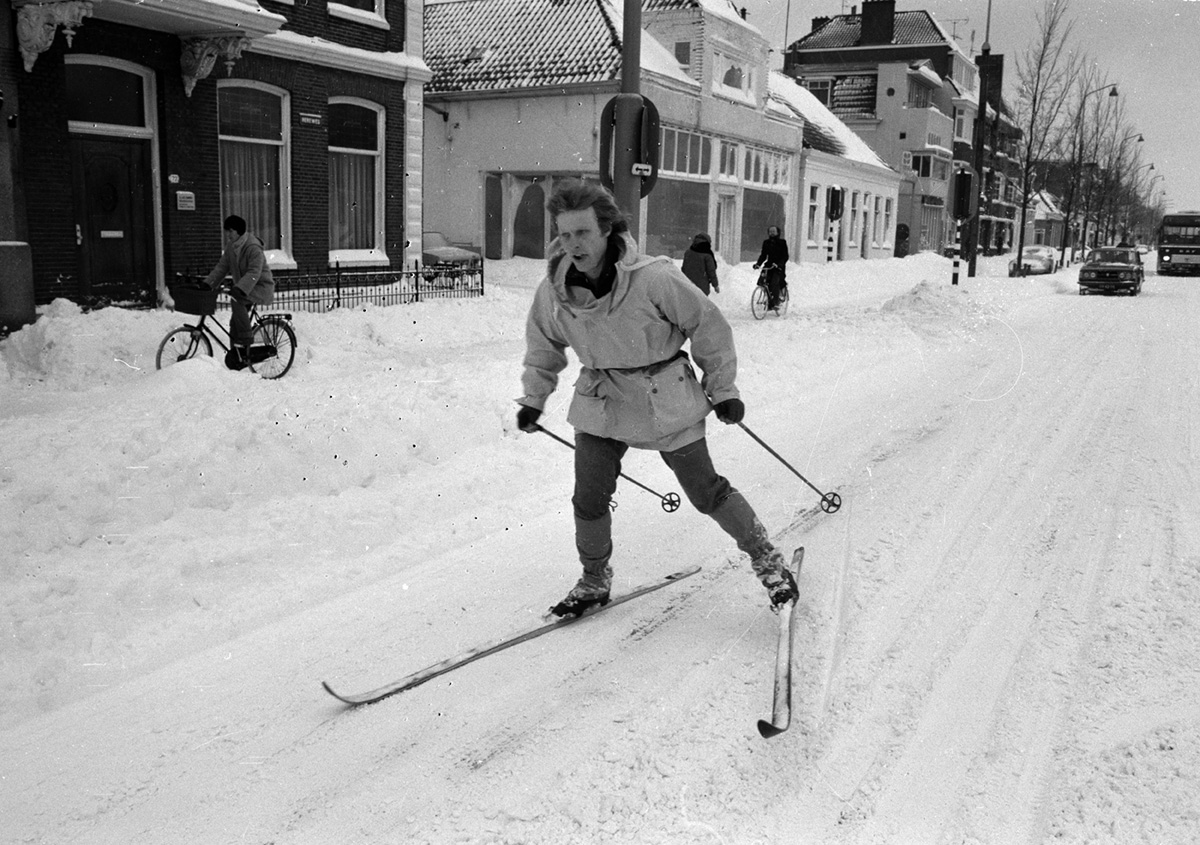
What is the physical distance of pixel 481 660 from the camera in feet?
13.8

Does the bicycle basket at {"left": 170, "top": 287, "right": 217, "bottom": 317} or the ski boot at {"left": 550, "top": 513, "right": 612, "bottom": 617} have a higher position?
the bicycle basket at {"left": 170, "top": 287, "right": 217, "bottom": 317}

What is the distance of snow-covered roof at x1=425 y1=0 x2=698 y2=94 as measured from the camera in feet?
86.9

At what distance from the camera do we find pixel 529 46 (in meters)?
27.7

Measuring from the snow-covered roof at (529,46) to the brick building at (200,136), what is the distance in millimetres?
7522

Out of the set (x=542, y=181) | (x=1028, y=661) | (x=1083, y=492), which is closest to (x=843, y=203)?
(x=542, y=181)

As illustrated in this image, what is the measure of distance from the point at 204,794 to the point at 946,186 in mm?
60573

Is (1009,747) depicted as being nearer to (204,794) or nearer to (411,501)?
(204,794)

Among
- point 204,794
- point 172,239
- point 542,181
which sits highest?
point 542,181

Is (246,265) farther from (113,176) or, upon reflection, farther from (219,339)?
(113,176)

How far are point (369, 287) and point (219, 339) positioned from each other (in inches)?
271

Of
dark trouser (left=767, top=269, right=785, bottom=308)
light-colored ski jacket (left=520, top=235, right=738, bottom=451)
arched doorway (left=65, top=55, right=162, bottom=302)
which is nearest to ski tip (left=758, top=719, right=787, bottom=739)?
light-colored ski jacket (left=520, top=235, right=738, bottom=451)

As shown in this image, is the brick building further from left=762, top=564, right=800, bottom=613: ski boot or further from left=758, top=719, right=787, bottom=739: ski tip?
left=758, top=719, right=787, bottom=739: ski tip

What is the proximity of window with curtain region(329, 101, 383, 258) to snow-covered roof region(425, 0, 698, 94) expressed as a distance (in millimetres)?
8517

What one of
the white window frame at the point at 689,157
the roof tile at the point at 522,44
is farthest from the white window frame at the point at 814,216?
the roof tile at the point at 522,44
